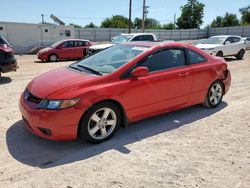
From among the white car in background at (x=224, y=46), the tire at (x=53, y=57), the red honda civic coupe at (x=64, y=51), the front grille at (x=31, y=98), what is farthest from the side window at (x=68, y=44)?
the front grille at (x=31, y=98)

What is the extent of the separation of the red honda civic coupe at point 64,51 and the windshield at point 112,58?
40.8ft

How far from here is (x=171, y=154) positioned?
13.0 ft

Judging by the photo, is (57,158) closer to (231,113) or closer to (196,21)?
(231,113)

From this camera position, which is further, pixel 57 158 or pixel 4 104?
pixel 4 104

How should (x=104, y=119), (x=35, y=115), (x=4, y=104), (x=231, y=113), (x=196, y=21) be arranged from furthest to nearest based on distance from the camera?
1. (x=196, y=21)
2. (x=4, y=104)
3. (x=231, y=113)
4. (x=104, y=119)
5. (x=35, y=115)

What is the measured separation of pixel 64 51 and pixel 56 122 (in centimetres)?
1440

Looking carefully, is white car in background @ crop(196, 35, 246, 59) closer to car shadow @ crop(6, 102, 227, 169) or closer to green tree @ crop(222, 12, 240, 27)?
car shadow @ crop(6, 102, 227, 169)

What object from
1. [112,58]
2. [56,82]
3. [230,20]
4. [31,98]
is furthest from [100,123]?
[230,20]

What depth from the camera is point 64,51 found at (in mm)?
17641

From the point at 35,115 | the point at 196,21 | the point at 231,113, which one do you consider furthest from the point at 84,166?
the point at 196,21

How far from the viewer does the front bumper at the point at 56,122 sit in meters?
3.86

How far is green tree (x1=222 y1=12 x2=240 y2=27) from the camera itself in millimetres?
79125

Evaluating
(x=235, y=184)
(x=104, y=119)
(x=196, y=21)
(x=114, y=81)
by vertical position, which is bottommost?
(x=235, y=184)

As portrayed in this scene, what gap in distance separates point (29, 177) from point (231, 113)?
164 inches
